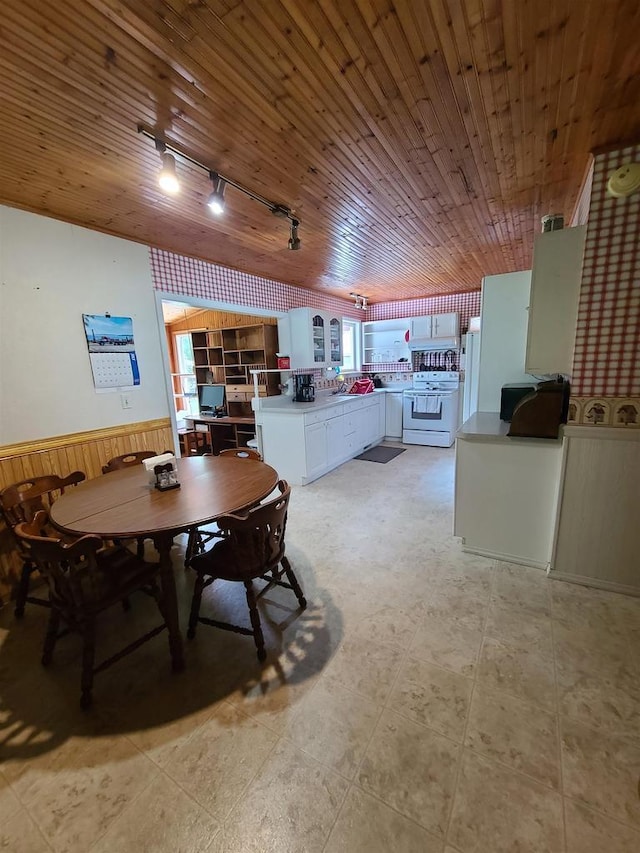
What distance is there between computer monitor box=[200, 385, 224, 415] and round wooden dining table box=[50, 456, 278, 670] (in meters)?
3.29

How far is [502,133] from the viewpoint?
1.71 m

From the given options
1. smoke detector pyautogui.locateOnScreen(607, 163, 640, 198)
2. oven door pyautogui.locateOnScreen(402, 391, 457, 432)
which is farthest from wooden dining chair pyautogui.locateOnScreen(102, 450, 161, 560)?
oven door pyautogui.locateOnScreen(402, 391, 457, 432)

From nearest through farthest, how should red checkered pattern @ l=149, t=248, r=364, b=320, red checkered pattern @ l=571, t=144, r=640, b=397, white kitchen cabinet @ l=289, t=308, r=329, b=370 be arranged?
red checkered pattern @ l=571, t=144, r=640, b=397, red checkered pattern @ l=149, t=248, r=364, b=320, white kitchen cabinet @ l=289, t=308, r=329, b=370

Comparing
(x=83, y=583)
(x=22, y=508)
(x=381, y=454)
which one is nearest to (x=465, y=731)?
(x=83, y=583)

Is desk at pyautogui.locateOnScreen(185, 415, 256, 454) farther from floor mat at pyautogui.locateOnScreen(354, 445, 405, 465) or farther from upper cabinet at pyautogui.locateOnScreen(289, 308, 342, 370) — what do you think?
floor mat at pyautogui.locateOnScreen(354, 445, 405, 465)

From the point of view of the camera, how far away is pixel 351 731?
54.4 inches

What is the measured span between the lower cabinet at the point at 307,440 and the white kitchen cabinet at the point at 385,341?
188 cm

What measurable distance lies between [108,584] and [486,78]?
9.13ft

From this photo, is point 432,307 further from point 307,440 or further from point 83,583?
point 83,583

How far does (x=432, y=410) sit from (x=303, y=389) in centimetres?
219

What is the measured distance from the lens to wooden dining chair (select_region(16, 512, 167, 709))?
1.46 meters

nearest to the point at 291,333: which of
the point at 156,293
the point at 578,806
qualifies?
the point at 156,293

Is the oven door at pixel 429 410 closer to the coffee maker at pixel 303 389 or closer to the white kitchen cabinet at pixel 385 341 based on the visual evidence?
the white kitchen cabinet at pixel 385 341

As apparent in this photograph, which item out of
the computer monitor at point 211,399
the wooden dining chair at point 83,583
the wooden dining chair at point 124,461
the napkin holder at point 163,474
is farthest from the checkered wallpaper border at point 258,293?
the wooden dining chair at point 83,583
